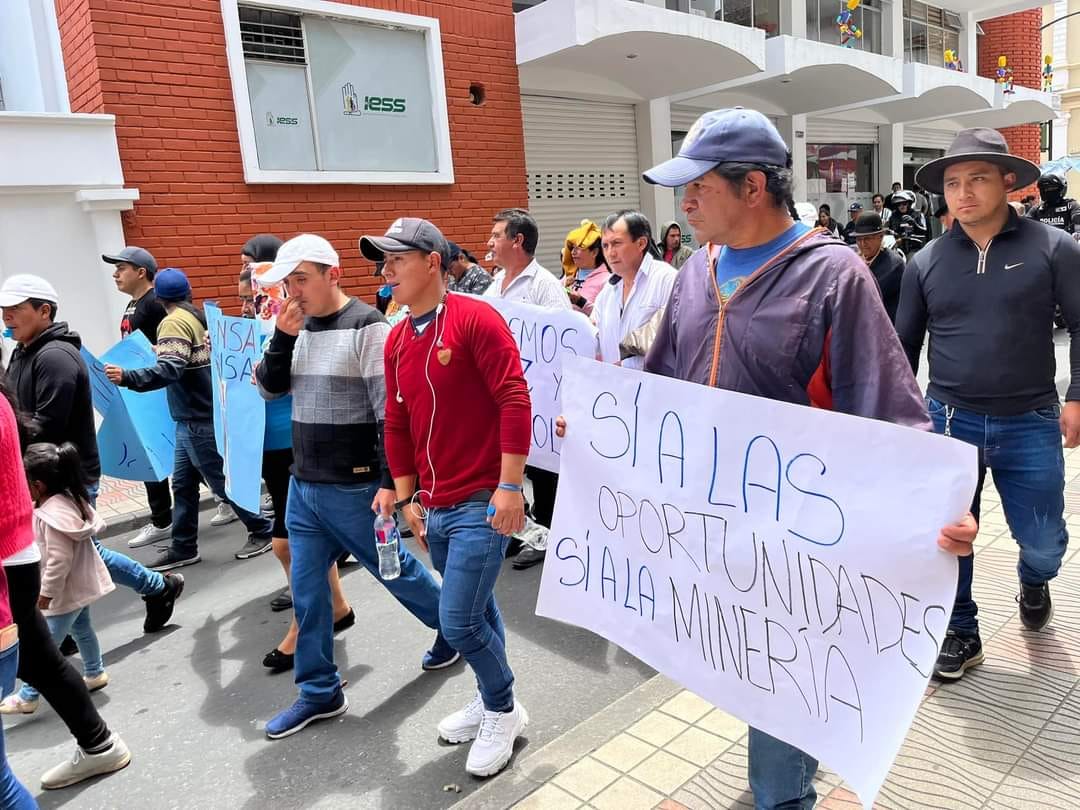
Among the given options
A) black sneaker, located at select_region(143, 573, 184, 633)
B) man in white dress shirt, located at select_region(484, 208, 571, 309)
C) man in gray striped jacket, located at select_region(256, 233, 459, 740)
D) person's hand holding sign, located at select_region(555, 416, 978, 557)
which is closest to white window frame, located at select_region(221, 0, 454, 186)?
man in white dress shirt, located at select_region(484, 208, 571, 309)

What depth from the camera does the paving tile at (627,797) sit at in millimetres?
2494

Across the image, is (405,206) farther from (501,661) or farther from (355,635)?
(501,661)

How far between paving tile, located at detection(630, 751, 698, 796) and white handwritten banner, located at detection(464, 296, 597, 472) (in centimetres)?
185

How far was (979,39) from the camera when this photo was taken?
912 inches

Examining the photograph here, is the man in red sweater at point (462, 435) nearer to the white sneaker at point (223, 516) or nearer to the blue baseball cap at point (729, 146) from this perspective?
the blue baseball cap at point (729, 146)

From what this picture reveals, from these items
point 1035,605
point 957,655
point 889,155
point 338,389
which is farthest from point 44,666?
point 889,155

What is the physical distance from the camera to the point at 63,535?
10.4 ft

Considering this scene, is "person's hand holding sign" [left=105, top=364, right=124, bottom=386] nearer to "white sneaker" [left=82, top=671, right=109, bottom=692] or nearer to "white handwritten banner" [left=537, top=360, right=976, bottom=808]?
"white sneaker" [left=82, top=671, right=109, bottom=692]

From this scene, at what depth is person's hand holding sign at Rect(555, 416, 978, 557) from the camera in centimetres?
160

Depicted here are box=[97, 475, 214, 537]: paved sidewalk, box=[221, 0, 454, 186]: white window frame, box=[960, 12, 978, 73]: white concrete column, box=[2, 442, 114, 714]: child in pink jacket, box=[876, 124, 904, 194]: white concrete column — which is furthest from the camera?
box=[960, 12, 978, 73]: white concrete column

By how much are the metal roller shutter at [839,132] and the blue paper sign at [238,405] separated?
51.1ft

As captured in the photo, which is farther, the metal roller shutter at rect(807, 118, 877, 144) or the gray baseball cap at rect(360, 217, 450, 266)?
the metal roller shutter at rect(807, 118, 877, 144)

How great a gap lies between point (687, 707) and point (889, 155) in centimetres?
1957

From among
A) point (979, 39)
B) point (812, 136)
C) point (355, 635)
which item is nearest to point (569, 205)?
point (812, 136)
